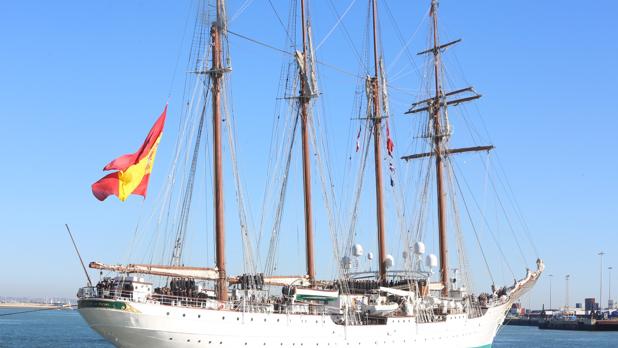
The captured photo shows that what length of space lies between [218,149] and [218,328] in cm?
1194

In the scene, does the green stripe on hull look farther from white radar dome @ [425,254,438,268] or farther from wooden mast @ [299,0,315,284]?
white radar dome @ [425,254,438,268]

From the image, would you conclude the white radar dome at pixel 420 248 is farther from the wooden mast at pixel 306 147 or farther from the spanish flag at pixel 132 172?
the spanish flag at pixel 132 172

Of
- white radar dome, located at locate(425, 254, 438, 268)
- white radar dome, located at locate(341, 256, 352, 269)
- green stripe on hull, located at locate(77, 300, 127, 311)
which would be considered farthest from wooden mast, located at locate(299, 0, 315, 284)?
green stripe on hull, located at locate(77, 300, 127, 311)

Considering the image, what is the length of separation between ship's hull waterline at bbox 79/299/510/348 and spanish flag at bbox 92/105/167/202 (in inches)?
249

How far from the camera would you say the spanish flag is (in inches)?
1832

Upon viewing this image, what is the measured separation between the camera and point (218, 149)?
5338cm

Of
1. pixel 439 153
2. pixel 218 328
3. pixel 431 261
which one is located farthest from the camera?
pixel 439 153

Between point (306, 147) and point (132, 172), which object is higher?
point (306, 147)

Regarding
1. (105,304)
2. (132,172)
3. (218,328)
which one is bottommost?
(218,328)

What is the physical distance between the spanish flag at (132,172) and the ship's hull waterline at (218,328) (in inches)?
249

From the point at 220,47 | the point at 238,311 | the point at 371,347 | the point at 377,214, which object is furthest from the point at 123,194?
the point at 377,214

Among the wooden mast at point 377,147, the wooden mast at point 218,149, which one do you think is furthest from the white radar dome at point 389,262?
the wooden mast at point 218,149

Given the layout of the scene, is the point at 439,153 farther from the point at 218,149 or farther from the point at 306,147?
the point at 218,149

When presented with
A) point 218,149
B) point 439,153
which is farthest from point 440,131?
point 218,149
